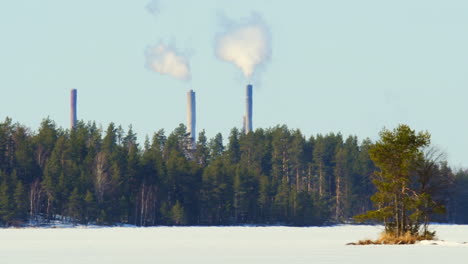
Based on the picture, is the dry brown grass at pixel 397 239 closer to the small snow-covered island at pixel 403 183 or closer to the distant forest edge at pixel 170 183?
the small snow-covered island at pixel 403 183

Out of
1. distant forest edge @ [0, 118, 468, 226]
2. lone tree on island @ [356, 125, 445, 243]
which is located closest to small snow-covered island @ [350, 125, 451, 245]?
lone tree on island @ [356, 125, 445, 243]

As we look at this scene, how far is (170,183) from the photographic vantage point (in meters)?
162

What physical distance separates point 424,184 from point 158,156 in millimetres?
97833

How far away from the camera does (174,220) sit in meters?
155

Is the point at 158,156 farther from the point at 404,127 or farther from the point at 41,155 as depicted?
the point at 404,127

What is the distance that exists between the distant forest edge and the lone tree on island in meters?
62.4

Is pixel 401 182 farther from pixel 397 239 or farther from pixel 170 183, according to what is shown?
pixel 170 183

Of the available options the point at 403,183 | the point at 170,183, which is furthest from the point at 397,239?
the point at 170,183

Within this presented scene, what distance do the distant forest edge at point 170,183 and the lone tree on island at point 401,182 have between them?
205ft

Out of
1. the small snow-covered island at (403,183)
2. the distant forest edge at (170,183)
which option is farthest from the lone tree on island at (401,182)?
the distant forest edge at (170,183)

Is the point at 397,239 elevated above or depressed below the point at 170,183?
below

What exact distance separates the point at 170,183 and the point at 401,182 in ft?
307

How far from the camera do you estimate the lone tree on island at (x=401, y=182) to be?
70438 mm

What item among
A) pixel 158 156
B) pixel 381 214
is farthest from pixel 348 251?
pixel 158 156
